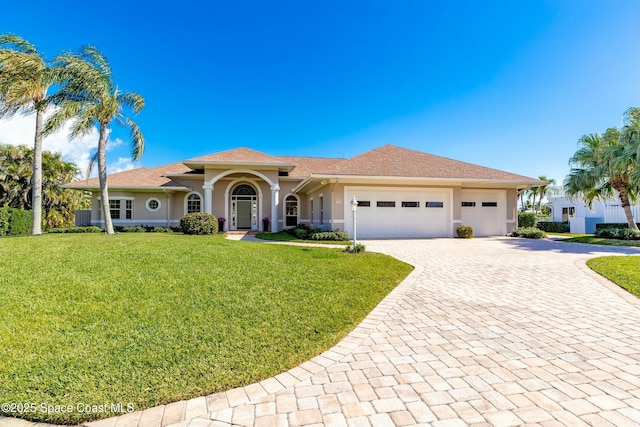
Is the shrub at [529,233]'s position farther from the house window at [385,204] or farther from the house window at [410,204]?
the house window at [385,204]

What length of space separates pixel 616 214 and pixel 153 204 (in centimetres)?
3279

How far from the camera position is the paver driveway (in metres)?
2.29

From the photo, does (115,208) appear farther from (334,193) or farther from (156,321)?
(156,321)

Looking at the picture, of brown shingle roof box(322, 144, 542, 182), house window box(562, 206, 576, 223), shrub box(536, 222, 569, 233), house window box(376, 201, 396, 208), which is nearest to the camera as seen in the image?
brown shingle roof box(322, 144, 542, 182)

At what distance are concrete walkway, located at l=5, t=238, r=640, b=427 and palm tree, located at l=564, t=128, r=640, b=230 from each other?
1225 centimetres

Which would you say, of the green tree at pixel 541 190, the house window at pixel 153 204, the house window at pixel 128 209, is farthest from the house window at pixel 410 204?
the green tree at pixel 541 190

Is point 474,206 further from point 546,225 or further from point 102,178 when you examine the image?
point 102,178

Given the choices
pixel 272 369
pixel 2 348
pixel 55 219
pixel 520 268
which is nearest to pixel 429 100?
pixel 520 268

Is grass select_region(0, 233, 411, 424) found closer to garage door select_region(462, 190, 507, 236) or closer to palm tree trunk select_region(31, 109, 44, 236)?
palm tree trunk select_region(31, 109, 44, 236)

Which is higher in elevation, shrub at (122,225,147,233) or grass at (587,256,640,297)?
shrub at (122,225,147,233)

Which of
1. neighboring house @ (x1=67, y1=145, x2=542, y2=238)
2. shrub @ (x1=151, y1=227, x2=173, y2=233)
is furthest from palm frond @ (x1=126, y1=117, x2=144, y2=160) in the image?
shrub @ (x1=151, y1=227, x2=173, y2=233)

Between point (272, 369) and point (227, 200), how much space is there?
1735 cm

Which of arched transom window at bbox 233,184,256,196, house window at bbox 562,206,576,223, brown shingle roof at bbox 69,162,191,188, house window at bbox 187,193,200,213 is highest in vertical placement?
brown shingle roof at bbox 69,162,191,188

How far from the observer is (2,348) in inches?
127
